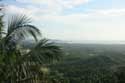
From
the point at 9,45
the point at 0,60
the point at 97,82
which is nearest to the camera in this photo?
the point at 0,60

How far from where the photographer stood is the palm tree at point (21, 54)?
4695 millimetres

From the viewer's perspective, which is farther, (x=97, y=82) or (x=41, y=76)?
(x=97, y=82)

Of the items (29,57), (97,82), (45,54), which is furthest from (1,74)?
(97,82)

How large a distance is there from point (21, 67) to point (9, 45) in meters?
0.57

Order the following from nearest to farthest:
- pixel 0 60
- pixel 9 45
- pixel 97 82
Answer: pixel 0 60, pixel 9 45, pixel 97 82

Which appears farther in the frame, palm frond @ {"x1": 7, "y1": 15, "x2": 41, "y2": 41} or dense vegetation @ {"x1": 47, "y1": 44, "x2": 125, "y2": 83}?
dense vegetation @ {"x1": 47, "y1": 44, "x2": 125, "y2": 83}

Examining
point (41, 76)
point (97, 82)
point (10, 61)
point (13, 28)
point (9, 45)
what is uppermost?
point (13, 28)

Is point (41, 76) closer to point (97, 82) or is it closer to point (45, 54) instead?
point (45, 54)

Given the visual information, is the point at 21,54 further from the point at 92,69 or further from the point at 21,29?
the point at 92,69

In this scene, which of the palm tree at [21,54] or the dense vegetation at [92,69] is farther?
the dense vegetation at [92,69]

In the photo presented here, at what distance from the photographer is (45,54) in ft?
15.5

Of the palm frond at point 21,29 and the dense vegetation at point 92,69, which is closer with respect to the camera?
the palm frond at point 21,29

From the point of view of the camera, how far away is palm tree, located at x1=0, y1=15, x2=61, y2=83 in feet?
15.4

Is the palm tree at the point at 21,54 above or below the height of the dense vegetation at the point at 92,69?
above
